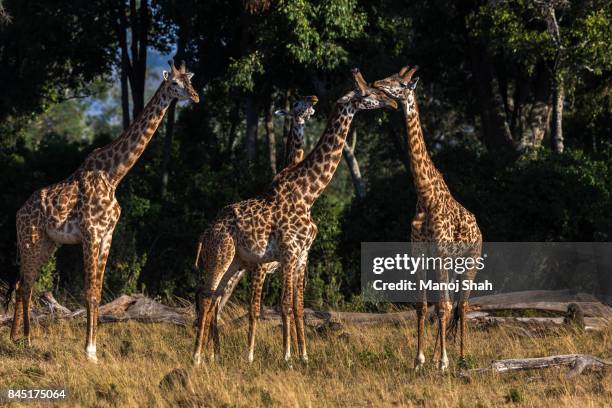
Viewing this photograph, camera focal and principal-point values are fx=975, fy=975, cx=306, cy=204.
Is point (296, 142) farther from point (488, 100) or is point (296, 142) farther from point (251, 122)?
point (488, 100)

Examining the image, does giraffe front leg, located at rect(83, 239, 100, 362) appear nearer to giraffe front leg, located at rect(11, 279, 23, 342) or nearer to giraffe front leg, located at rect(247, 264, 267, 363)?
giraffe front leg, located at rect(11, 279, 23, 342)

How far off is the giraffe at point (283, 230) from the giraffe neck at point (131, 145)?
1.50 meters

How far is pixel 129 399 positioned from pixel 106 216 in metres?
3.04

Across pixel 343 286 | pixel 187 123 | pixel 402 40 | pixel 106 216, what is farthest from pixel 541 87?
pixel 106 216

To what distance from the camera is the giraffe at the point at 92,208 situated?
12809 millimetres

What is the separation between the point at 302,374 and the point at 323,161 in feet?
9.26

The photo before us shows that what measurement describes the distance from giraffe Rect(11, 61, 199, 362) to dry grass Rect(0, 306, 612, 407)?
0.81m

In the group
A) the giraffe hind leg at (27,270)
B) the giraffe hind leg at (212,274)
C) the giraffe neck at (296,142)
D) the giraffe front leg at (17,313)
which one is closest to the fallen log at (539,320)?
the giraffe neck at (296,142)

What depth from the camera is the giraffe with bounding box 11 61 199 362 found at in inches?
504

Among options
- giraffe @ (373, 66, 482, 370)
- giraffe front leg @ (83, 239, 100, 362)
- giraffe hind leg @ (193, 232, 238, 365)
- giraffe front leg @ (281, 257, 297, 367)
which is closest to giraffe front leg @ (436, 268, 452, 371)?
giraffe @ (373, 66, 482, 370)

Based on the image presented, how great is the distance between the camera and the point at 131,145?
1324 centimetres

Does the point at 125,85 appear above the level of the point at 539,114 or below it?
above

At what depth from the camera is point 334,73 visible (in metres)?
23.7

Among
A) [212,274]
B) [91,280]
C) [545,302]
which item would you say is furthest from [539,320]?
[91,280]
